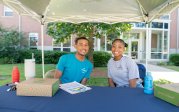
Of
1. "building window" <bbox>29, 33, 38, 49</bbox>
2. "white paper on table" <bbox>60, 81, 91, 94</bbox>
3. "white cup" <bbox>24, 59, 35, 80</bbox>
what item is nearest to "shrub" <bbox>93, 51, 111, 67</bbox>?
"building window" <bbox>29, 33, 38, 49</bbox>

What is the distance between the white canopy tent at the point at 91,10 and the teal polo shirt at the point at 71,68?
5.39ft

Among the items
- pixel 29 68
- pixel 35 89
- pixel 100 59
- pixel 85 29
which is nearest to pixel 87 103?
pixel 35 89

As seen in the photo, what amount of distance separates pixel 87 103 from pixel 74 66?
63.2 inches

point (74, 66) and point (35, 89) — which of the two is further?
point (74, 66)

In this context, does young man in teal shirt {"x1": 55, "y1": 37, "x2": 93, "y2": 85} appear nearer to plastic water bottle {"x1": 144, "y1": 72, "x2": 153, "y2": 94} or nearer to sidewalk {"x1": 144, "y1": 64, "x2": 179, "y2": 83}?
plastic water bottle {"x1": 144, "y1": 72, "x2": 153, "y2": 94}

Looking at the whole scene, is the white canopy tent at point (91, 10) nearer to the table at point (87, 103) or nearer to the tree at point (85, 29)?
the table at point (87, 103)

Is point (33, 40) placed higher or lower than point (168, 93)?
higher

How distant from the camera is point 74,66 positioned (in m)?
3.93

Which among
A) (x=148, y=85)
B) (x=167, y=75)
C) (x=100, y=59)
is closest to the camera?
(x=148, y=85)

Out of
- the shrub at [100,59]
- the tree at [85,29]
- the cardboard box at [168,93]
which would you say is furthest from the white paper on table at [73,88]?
the shrub at [100,59]

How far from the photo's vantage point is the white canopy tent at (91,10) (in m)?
5.06

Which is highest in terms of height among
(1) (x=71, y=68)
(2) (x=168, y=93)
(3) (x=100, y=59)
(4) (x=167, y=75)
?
(1) (x=71, y=68)

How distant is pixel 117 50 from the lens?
391 centimetres

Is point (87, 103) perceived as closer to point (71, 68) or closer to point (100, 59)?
point (71, 68)
